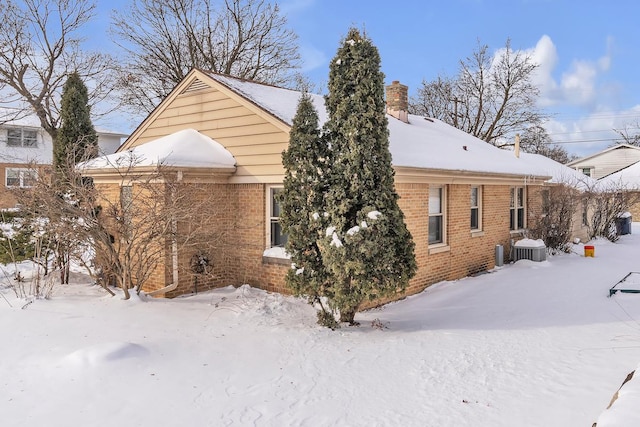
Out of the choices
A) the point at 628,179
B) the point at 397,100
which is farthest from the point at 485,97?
the point at 397,100

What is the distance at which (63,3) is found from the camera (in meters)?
21.4

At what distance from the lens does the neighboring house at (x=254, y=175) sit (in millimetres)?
10047

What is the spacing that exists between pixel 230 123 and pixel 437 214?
5.50 meters

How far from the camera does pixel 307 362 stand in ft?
20.8

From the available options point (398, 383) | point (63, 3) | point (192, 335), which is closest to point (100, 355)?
point (192, 335)

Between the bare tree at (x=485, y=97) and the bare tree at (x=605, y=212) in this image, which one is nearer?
the bare tree at (x=605, y=212)

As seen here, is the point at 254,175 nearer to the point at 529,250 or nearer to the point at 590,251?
the point at 529,250

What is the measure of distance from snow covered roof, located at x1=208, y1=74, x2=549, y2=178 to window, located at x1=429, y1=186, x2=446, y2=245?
797mm

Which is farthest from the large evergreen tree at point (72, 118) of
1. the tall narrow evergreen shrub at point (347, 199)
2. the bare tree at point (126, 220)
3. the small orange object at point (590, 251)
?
the small orange object at point (590, 251)

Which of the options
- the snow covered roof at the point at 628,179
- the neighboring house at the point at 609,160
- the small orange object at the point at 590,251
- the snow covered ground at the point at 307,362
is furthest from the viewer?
the neighboring house at the point at 609,160

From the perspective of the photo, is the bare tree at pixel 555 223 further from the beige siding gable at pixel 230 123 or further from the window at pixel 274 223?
the beige siding gable at pixel 230 123

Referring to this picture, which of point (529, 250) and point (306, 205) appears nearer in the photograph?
point (306, 205)

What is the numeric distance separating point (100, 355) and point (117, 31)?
25300 millimetres

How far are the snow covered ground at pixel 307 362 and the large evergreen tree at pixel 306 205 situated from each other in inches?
32.3
